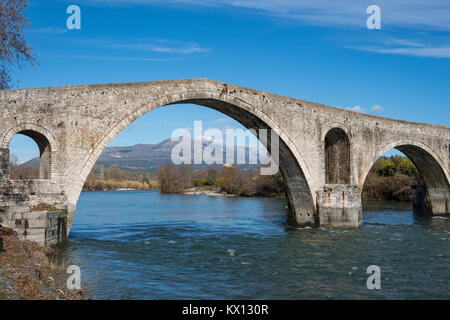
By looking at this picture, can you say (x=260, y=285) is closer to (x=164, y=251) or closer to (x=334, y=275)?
(x=334, y=275)

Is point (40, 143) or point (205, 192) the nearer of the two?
point (40, 143)

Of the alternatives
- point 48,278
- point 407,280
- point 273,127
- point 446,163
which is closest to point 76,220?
point 273,127

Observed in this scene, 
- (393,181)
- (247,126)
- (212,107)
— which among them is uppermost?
(212,107)

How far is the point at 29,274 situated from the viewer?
7.50 m

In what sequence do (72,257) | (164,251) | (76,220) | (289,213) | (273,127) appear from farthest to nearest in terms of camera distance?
(76,220) < (289,213) < (273,127) < (164,251) < (72,257)

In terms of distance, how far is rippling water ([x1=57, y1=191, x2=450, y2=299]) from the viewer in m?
9.39

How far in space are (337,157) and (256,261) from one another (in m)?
9.82

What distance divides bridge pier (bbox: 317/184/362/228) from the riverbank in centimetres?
1143

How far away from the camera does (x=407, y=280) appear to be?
10.5 metres

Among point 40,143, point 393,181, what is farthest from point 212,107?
point 393,181

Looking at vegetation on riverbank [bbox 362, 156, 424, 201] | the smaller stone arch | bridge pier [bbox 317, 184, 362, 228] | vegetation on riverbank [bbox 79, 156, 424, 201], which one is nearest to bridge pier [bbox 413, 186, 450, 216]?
vegetation on riverbank [bbox 79, 156, 424, 201]

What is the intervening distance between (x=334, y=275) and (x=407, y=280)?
1.77 m

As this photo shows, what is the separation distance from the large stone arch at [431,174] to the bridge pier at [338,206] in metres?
6.87

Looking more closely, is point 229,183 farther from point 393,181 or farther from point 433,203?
point 433,203
